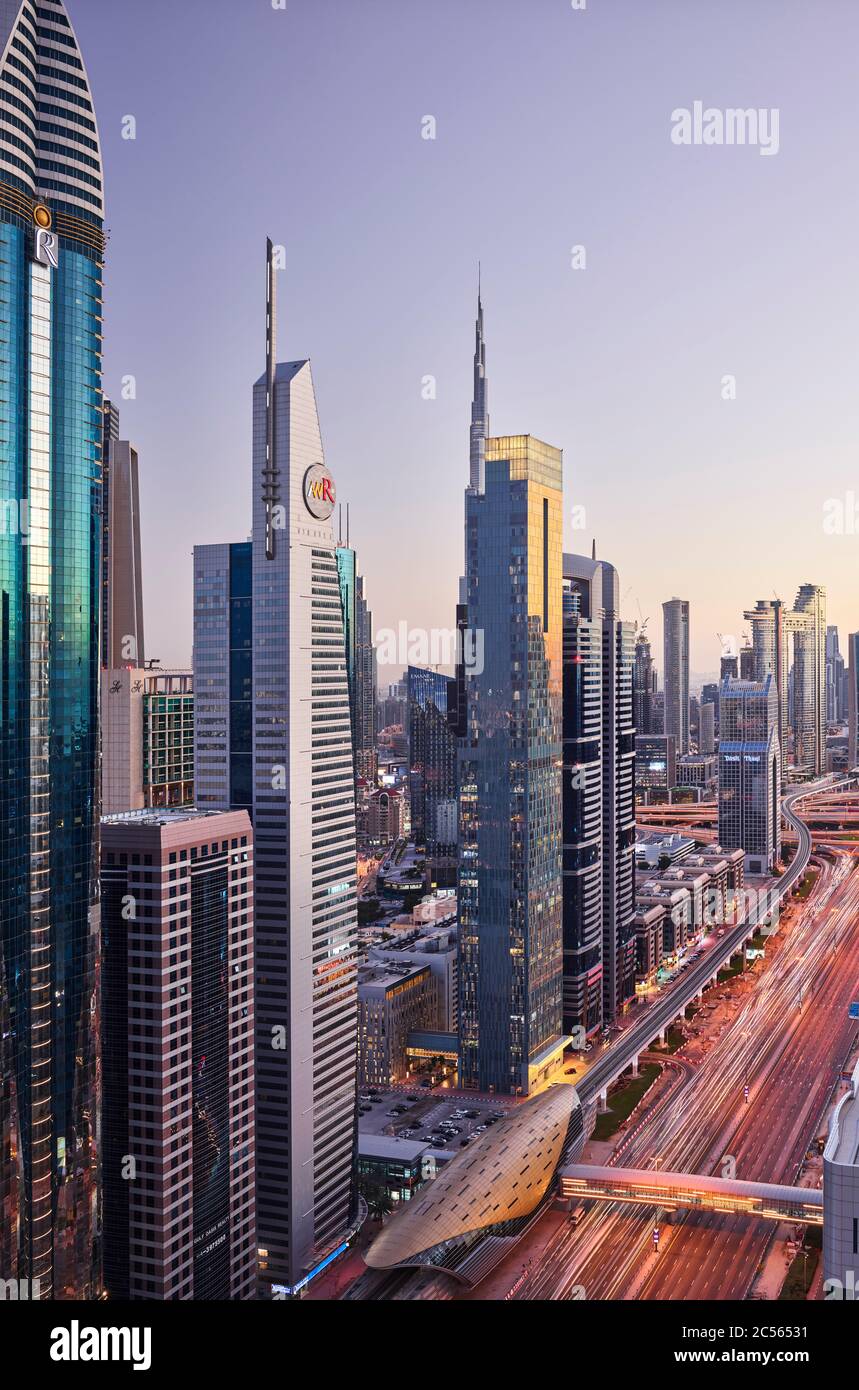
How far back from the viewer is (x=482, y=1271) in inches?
891

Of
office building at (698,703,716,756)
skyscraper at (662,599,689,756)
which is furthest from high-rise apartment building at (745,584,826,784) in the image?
skyscraper at (662,599,689,756)

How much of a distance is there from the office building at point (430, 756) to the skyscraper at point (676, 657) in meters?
55.6

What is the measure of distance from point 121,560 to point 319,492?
61.6ft

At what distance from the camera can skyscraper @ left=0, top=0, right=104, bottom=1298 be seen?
16.1 metres

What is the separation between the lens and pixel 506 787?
33781mm

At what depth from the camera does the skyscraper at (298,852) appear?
24453mm

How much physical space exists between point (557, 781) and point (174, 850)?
1803 centimetres

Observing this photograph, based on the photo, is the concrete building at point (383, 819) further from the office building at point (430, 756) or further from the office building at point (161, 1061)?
the office building at point (161, 1061)

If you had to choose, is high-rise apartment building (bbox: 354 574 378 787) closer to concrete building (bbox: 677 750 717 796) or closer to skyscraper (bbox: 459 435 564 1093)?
concrete building (bbox: 677 750 717 796)

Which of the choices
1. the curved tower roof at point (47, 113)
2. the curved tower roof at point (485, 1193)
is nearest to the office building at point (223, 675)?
the curved tower roof at point (485, 1193)

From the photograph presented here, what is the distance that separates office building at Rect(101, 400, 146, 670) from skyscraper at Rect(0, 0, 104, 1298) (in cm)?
2381
